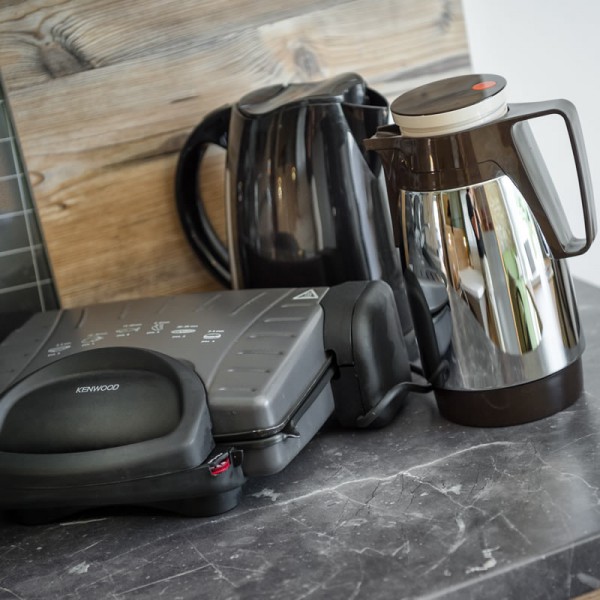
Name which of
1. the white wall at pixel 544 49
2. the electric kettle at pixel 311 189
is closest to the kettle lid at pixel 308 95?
the electric kettle at pixel 311 189

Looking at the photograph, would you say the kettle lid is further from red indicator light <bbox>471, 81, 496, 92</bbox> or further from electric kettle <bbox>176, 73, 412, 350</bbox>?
red indicator light <bbox>471, 81, 496, 92</bbox>

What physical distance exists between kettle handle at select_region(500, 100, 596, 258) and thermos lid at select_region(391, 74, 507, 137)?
2 centimetres

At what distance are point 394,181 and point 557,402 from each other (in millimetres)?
238

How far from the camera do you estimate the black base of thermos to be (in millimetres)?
813

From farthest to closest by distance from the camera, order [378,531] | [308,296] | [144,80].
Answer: [144,80] → [308,296] → [378,531]

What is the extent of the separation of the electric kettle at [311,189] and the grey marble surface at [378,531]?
184mm

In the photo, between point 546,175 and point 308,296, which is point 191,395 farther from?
point 546,175

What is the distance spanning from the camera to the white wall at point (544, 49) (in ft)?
3.88

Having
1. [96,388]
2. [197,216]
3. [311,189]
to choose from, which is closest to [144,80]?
[197,216]

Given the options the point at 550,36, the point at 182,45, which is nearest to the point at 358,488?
the point at 182,45

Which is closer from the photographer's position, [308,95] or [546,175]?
[546,175]

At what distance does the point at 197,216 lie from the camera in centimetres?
112

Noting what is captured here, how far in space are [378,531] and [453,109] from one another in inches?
13.0

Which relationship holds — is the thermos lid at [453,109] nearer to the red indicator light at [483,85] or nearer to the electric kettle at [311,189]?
the red indicator light at [483,85]
